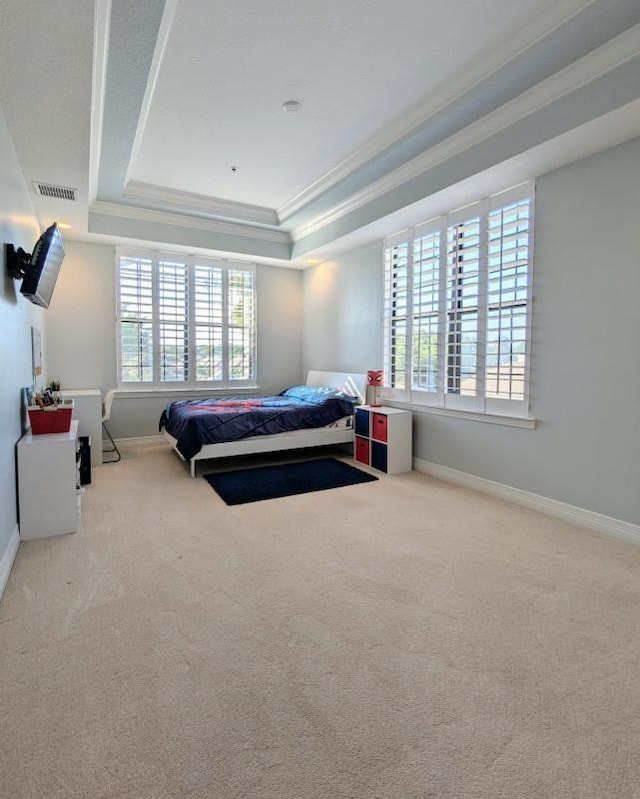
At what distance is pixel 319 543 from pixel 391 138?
328 centimetres

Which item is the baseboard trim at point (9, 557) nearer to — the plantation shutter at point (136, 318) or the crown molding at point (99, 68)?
the crown molding at point (99, 68)

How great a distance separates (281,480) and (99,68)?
131 inches

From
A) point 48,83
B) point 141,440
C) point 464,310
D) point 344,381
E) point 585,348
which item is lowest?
point 141,440

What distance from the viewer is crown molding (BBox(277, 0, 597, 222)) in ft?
7.61

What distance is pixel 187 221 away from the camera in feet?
17.8

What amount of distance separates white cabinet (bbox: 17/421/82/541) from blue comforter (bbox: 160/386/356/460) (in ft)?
4.49

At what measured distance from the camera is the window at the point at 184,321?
5605 mm

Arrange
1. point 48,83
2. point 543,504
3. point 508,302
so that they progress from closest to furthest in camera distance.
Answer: point 48,83 < point 543,504 < point 508,302

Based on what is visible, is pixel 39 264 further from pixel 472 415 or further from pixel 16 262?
pixel 472 415

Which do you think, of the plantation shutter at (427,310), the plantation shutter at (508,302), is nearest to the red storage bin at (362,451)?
the plantation shutter at (427,310)

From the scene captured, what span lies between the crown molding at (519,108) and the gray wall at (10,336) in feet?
9.86

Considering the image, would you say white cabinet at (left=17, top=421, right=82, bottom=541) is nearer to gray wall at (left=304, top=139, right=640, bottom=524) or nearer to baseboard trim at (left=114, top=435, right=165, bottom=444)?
baseboard trim at (left=114, top=435, right=165, bottom=444)

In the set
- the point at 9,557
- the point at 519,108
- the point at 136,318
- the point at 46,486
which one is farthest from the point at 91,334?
the point at 519,108

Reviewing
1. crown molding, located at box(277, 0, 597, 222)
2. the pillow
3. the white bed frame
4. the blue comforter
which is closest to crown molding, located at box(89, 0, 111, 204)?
crown molding, located at box(277, 0, 597, 222)
